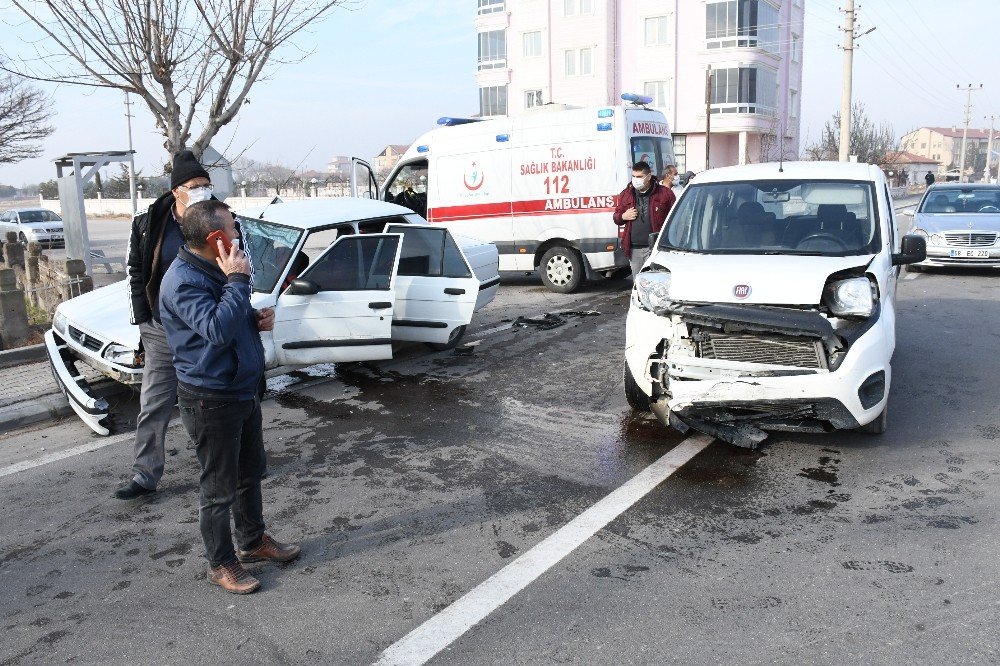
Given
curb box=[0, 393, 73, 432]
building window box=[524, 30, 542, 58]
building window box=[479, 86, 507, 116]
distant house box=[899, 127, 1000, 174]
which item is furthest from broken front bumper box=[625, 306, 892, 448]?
distant house box=[899, 127, 1000, 174]

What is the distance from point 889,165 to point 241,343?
227 ft

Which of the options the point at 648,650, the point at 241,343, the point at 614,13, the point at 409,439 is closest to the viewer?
the point at 648,650

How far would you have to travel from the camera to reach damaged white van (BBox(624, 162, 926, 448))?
4.80 metres

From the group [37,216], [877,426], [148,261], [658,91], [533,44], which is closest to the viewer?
[148,261]

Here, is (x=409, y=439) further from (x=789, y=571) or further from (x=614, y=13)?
(x=614, y=13)

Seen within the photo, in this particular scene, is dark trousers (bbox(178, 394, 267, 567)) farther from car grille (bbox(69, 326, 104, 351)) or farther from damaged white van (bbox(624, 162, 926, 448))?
car grille (bbox(69, 326, 104, 351))

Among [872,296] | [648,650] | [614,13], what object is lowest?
[648,650]

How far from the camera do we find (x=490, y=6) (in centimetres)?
5194

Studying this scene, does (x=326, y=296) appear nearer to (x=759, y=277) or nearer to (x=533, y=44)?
(x=759, y=277)

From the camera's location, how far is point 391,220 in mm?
8156

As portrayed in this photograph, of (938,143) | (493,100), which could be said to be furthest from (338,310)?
(938,143)

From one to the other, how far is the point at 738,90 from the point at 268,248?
43133mm

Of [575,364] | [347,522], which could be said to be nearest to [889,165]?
[575,364]

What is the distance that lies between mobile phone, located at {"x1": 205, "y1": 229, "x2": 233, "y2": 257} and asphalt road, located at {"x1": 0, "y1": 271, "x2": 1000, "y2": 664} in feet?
5.11
